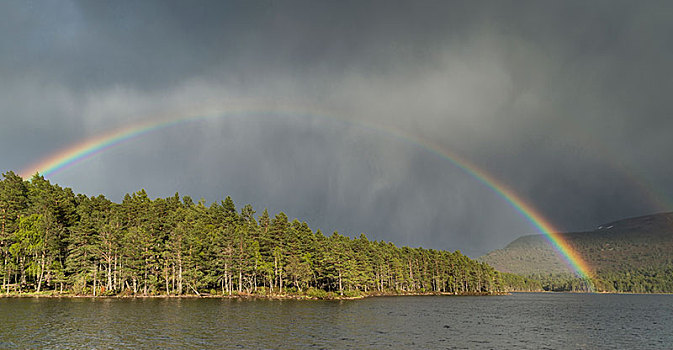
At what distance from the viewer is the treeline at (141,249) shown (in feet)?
369

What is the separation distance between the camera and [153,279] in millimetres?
121062

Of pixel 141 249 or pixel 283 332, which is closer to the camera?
pixel 283 332

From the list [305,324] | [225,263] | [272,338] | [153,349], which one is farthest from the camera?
[225,263]

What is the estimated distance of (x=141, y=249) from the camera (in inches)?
4700

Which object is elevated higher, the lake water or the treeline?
the treeline

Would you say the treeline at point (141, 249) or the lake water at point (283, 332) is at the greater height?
the treeline at point (141, 249)

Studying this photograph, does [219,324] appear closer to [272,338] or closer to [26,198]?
[272,338]

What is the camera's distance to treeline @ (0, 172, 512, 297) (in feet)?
369

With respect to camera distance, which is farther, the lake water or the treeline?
the treeline

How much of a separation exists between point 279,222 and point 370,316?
66085mm

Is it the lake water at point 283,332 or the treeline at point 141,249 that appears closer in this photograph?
the lake water at point 283,332

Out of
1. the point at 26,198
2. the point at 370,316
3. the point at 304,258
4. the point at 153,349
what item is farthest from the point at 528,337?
the point at 26,198

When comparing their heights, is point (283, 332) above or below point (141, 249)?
below

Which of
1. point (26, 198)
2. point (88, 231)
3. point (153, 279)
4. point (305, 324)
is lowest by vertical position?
point (305, 324)
